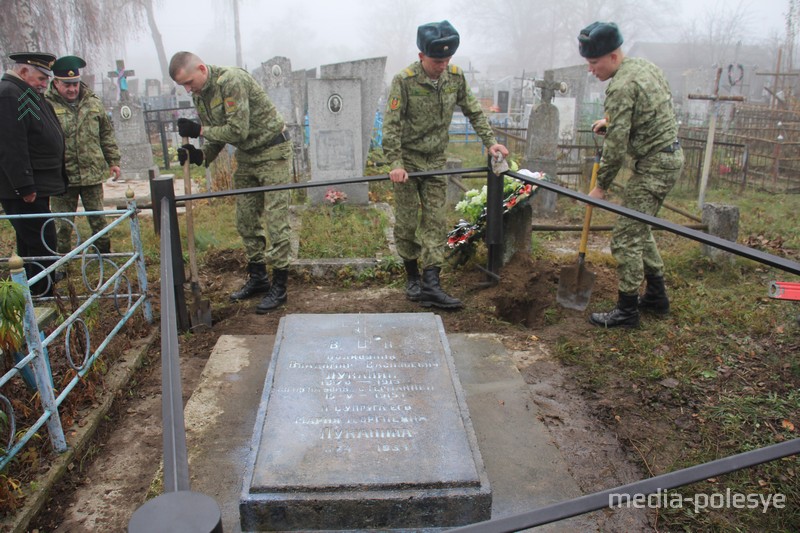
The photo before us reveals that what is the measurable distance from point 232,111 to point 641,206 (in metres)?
2.76

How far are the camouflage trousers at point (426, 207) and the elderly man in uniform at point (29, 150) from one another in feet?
7.88

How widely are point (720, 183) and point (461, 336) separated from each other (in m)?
8.36

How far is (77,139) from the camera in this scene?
5102 millimetres

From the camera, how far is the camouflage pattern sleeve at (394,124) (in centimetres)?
405

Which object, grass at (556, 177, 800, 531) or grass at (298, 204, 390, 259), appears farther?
grass at (298, 204, 390, 259)

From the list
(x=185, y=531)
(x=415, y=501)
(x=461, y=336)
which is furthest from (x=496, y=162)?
(x=185, y=531)

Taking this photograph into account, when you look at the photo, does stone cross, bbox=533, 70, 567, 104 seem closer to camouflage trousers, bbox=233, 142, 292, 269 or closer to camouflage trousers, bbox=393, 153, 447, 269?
camouflage trousers, bbox=393, 153, 447, 269

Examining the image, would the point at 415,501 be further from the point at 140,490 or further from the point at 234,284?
the point at 234,284

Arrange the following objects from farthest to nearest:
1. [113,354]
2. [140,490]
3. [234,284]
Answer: [234,284]
[113,354]
[140,490]

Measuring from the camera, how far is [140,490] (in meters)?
2.43

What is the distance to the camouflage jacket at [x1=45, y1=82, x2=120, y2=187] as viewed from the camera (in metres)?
5.10

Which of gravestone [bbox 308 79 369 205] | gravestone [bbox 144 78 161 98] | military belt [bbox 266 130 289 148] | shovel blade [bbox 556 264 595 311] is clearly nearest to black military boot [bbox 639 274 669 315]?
shovel blade [bbox 556 264 595 311]

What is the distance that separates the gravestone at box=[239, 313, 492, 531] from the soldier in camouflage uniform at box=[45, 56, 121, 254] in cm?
335

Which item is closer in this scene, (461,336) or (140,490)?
(140,490)
